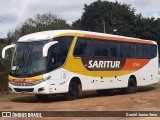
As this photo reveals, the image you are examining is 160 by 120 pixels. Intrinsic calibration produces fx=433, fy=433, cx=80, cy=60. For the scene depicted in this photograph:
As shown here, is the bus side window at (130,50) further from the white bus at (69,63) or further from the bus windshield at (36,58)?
the bus windshield at (36,58)

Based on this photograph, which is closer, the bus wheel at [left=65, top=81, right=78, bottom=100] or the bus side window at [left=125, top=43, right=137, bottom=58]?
the bus wheel at [left=65, top=81, right=78, bottom=100]

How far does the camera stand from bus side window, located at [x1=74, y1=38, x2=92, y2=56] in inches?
816

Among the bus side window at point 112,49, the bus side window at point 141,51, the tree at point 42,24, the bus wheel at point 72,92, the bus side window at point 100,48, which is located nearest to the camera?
the bus wheel at point 72,92

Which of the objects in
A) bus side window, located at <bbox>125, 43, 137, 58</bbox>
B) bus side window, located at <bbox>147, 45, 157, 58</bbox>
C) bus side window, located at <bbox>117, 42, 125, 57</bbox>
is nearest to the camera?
bus side window, located at <bbox>117, 42, 125, 57</bbox>

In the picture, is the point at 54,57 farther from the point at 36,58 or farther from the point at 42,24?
the point at 42,24

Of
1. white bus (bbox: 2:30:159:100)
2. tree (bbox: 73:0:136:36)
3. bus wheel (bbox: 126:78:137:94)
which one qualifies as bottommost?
bus wheel (bbox: 126:78:137:94)

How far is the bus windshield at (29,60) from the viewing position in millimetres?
18766

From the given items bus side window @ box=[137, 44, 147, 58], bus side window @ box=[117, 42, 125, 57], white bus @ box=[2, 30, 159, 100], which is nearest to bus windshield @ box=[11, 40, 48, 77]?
white bus @ box=[2, 30, 159, 100]

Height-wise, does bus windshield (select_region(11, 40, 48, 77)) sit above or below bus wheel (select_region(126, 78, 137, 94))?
above

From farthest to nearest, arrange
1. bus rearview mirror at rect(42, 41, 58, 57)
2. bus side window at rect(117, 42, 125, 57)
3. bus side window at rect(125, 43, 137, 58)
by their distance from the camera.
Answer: bus side window at rect(125, 43, 137, 58) → bus side window at rect(117, 42, 125, 57) → bus rearview mirror at rect(42, 41, 58, 57)

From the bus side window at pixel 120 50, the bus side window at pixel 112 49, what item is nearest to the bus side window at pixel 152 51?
the bus side window at pixel 120 50

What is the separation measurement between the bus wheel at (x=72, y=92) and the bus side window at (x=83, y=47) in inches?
57.2

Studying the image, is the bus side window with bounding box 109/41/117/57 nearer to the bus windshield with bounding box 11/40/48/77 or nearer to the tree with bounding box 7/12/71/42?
the bus windshield with bounding box 11/40/48/77

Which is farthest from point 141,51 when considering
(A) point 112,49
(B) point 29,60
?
(B) point 29,60
